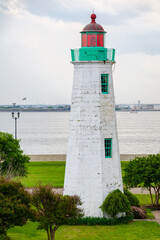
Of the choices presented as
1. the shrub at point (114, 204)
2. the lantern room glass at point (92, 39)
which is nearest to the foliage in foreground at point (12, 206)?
the shrub at point (114, 204)

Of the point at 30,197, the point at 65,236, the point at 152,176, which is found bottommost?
the point at 65,236

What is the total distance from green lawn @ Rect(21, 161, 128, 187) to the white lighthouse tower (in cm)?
1423

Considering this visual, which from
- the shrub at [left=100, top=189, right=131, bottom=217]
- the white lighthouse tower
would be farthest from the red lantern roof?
the shrub at [left=100, top=189, right=131, bottom=217]

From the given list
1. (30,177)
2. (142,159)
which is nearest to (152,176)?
(142,159)

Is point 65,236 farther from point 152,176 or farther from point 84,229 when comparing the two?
point 152,176

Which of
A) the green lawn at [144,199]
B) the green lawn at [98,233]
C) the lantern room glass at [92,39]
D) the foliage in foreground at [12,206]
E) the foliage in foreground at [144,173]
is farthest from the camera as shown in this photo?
the green lawn at [144,199]

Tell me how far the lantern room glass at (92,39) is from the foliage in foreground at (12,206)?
28.5 ft

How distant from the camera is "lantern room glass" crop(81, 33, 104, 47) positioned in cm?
2573

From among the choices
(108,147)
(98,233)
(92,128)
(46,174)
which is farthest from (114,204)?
(46,174)

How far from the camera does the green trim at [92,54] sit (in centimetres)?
2569

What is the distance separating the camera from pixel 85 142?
2527 cm

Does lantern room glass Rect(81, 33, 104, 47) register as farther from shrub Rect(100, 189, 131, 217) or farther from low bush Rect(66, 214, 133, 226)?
low bush Rect(66, 214, 133, 226)

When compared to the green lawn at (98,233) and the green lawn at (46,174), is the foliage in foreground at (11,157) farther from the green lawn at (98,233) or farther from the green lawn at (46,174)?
the green lawn at (98,233)

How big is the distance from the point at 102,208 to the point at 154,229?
125 inches
